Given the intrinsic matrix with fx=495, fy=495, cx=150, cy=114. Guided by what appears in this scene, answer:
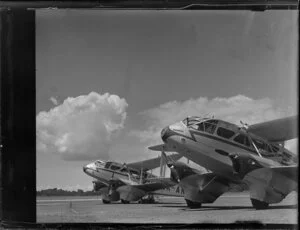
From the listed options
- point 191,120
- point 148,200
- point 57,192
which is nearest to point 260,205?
point 191,120

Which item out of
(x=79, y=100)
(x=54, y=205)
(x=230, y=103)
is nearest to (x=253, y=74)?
(x=230, y=103)

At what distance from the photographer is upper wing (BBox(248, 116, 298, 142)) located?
4.09 meters

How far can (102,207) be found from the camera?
442 centimetres

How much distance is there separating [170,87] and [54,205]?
1.42 m

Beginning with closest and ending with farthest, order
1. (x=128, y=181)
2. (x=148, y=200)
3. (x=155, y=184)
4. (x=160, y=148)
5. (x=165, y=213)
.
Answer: (x=165, y=213) < (x=160, y=148) < (x=148, y=200) < (x=155, y=184) < (x=128, y=181)

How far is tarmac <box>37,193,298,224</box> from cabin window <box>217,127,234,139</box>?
582mm

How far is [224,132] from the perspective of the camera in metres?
4.64

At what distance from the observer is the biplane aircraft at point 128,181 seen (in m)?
4.39

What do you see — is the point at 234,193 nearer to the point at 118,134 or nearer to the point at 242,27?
the point at 118,134

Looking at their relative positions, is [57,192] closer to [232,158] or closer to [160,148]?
[160,148]

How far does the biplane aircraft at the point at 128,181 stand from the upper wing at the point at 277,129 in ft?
2.75

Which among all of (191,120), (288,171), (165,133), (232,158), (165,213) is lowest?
(165,213)

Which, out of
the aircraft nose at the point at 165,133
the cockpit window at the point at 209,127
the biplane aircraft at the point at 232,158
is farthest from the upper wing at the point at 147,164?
the cockpit window at the point at 209,127

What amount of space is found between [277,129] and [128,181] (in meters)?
1.71
